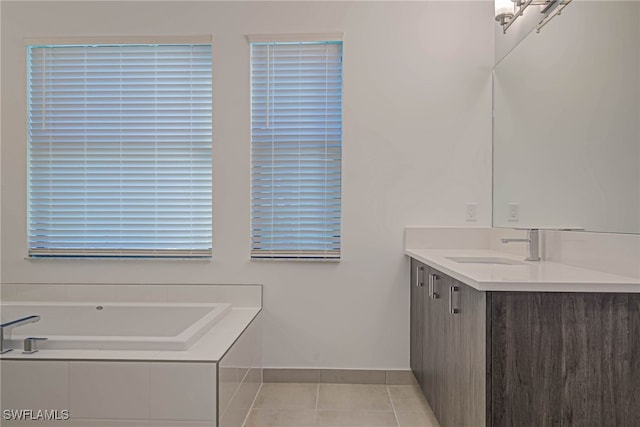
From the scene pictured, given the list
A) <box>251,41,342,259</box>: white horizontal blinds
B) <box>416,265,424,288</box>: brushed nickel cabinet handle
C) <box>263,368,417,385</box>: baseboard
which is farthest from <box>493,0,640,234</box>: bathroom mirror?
<box>263,368,417,385</box>: baseboard

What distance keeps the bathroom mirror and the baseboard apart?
119 cm

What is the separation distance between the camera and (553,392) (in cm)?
141

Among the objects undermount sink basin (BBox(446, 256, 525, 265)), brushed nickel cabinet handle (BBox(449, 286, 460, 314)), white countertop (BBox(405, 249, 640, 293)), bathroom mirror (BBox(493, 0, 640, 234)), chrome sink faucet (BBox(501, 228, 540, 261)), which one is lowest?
brushed nickel cabinet handle (BBox(449, 286, 460, 314))

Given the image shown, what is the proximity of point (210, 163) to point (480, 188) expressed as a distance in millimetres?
1770

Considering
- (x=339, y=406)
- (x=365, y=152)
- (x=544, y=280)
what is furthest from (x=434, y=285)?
(x=365, y=152)

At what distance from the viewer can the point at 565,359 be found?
141 cm

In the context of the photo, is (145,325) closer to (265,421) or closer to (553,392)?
(265,421)

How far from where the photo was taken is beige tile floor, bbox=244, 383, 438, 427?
2.28m

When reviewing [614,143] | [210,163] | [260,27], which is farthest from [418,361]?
[260,27]

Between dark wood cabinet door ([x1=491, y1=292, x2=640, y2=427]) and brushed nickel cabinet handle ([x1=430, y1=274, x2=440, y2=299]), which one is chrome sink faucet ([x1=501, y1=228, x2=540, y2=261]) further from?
dark wood cabinet door ([x1=491, y1=292, x2=640, y2=427])

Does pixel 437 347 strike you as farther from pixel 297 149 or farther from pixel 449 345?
pixel 297 149

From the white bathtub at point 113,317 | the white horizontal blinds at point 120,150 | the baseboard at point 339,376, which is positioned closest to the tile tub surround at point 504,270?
the baseboard at point 339,376

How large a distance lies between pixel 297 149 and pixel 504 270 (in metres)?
1.58

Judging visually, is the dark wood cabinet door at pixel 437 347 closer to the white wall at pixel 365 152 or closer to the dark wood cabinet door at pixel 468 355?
the dark wood cabinet door at pixel 468 355
